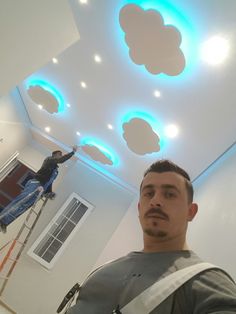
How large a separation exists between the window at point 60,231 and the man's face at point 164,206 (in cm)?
514

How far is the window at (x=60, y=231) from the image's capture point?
18.9 feet

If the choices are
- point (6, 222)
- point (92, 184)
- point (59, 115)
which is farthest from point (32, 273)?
point (59, 115)

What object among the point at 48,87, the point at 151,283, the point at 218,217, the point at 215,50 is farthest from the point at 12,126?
the point at 151,283

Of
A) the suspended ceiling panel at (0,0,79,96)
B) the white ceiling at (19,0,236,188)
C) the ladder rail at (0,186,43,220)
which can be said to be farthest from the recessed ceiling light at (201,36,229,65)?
the ladder rail at (0,186,43,220)

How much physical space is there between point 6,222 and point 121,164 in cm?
272

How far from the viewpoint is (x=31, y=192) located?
14.8 ft

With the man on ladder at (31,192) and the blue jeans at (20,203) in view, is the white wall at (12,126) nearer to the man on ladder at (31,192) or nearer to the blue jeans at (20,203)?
the man on ladder at (31,192)

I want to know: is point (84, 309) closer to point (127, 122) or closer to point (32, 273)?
point (127, 122)

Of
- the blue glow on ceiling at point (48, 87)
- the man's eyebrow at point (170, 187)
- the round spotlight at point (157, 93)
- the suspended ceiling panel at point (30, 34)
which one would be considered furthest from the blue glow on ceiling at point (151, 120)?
the man's eyebrow at point (170, 187)

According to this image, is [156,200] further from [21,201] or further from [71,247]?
[71,247]

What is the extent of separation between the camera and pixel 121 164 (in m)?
6.11

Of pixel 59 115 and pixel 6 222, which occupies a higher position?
pixel 59 115

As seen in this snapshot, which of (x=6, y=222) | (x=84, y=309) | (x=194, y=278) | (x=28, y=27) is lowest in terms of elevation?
(x=84, y=309)

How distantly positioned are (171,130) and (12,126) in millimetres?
3663
